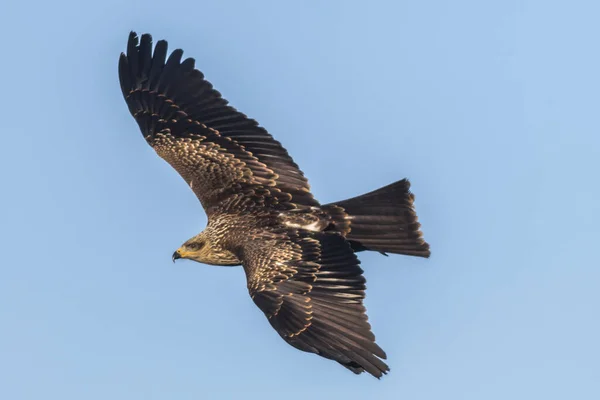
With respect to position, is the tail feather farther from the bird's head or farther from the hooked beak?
the hooked beak

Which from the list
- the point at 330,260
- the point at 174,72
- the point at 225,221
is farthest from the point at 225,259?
the point at 174,72

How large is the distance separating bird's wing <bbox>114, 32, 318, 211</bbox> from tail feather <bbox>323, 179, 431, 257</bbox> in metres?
0.60

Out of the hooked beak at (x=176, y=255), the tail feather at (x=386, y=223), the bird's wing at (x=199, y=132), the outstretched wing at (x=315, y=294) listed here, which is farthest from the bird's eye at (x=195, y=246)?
the tail feather at (x=386, y=223)

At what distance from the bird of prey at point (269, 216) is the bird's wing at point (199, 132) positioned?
0.01 m

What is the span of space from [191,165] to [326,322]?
365cm

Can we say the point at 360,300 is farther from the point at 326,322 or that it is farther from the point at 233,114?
the point at 233,114

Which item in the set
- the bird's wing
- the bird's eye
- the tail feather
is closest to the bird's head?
the bird's eye

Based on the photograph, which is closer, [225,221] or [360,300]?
[360,300]

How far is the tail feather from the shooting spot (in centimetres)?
1602

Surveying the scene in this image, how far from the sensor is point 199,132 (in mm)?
17078

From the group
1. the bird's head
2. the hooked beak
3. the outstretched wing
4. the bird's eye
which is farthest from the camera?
the hooked beak

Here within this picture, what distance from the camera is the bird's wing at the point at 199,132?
16422 millimetres

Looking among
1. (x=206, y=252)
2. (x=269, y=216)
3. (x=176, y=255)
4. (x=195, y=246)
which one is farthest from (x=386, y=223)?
(x=176, y=255)

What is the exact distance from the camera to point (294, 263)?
49.3 ft
